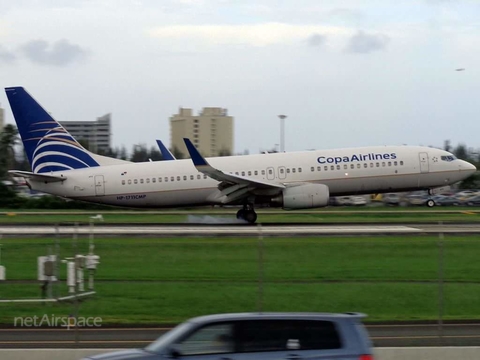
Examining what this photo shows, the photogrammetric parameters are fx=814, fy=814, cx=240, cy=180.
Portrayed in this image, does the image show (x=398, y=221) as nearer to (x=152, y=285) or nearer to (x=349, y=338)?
(x=152, y=285)

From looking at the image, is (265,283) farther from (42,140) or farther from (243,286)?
(42,140)

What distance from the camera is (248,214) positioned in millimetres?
38906

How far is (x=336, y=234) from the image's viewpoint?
2648 cm

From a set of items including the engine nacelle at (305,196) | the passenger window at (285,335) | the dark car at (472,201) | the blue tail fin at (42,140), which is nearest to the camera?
the passenger window at (285,335)

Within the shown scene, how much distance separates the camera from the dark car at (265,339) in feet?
33.4

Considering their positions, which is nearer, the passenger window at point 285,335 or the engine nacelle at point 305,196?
the passenger window at point 285,335

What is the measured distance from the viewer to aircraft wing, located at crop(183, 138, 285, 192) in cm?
3647

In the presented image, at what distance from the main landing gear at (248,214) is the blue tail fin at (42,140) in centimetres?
784

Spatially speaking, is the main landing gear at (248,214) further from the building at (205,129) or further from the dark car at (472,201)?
the building at (205,129)

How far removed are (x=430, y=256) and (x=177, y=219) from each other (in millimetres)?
22641

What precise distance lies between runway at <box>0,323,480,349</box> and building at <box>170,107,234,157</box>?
162633 millimetres

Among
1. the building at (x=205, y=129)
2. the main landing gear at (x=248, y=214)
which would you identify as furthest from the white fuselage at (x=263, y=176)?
the building at (x=205, y=129)

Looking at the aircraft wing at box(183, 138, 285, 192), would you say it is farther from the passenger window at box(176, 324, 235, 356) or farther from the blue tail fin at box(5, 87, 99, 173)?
the passenger window at box(176, 324, 235, 356)

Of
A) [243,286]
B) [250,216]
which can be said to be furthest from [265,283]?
[250,216]
